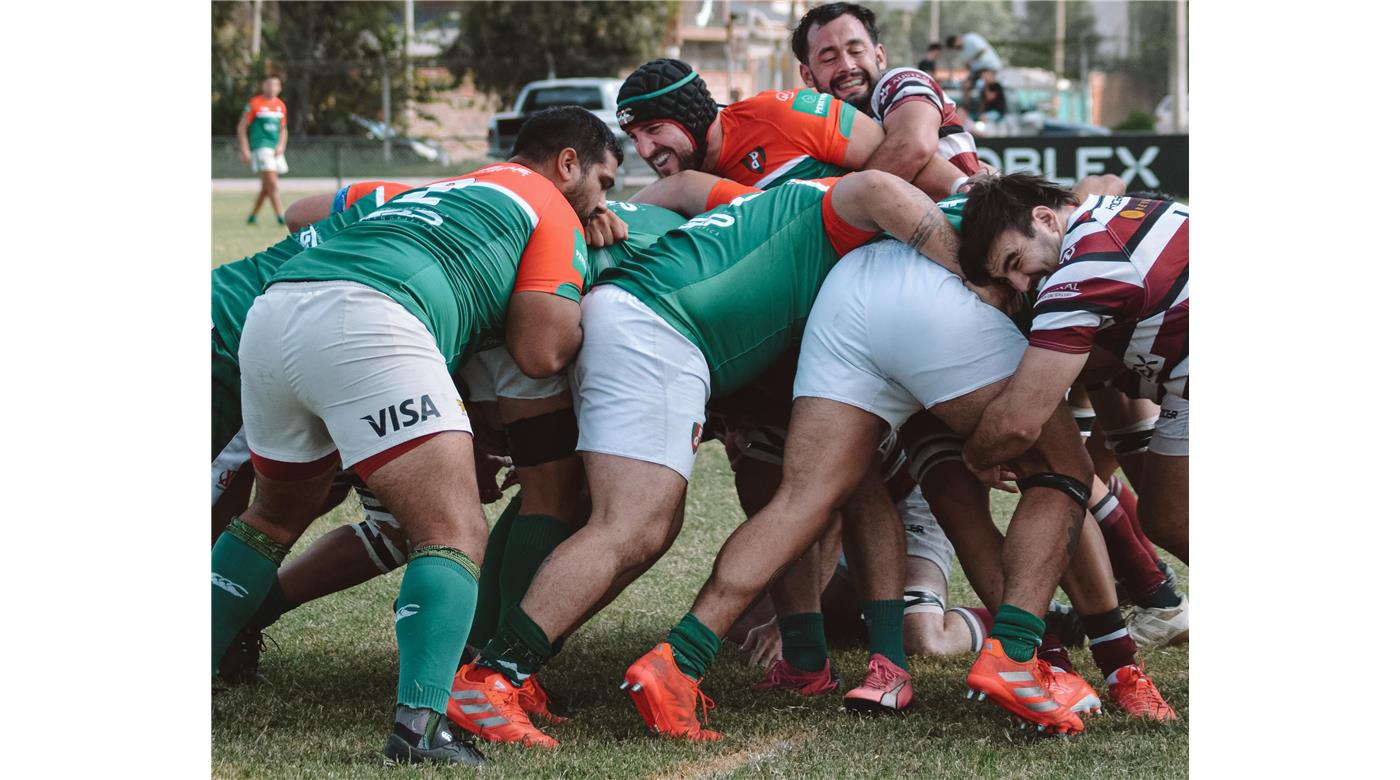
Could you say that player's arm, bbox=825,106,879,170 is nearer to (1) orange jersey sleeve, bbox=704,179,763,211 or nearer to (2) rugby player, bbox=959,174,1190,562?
(1) orange jersey sleeve, bbox=704,179,763,211

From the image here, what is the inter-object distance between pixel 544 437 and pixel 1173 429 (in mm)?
1610

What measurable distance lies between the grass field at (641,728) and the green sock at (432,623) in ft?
0.56

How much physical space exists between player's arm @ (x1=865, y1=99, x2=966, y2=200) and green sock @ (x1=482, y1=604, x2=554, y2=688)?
6.22 ft

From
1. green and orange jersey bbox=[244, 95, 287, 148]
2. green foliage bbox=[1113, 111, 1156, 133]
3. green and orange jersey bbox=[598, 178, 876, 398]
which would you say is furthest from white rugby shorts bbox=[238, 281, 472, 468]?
green foliage bbox=[1113, 111, 1156, 133]

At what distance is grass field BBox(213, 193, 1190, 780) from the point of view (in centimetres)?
311

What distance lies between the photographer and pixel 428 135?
3378 cm

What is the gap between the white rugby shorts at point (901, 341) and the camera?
350 centimetres

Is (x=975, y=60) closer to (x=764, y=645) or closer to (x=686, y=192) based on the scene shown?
(x=686, y=192)

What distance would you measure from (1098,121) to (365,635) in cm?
3370

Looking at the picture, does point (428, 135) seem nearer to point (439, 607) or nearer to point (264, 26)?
point (264, 26)

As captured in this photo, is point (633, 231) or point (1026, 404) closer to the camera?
point (1026, 404)

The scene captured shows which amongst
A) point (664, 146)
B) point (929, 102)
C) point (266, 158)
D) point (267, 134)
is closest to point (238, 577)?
point (664, 146)

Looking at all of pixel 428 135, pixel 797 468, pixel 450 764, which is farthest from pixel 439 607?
pixel 428 135

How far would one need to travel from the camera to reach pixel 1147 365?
3.59m
